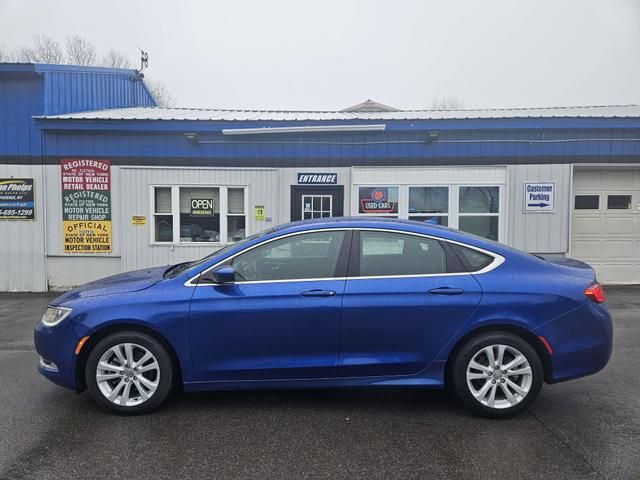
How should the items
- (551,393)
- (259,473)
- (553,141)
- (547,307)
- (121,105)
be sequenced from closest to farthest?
(259,473), (547,307), (551,393), (553,141), (121,105)

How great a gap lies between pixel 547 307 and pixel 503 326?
14.5 inches

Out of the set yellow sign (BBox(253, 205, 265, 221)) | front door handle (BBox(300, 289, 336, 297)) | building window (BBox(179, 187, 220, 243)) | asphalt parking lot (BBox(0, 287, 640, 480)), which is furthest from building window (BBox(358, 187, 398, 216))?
front door handle (BBox(300, 289, 336, 297))

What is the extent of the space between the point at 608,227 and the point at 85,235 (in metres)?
11.1

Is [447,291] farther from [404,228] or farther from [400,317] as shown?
[404,228]

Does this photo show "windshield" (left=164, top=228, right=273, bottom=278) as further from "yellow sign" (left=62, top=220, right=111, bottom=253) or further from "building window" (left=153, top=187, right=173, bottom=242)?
"yellow sign" (left=62, top=220, right=111, bottom=253)

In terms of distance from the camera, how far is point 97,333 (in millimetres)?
Answer: 3809

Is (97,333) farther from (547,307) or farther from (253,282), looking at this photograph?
(547,307)

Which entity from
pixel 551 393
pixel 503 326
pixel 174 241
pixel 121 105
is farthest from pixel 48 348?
pixel 121 105

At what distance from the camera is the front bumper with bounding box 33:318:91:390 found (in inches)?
149

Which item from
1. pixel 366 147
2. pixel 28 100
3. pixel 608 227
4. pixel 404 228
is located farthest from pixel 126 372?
pixel 608 227

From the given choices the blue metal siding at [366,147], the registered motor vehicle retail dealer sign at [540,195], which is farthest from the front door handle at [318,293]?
the registered motor vehicle retail dealer sign at [540,195]

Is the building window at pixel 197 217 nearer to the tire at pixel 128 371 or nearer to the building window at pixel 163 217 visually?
the building window at pixel 163 217

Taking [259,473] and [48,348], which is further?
[48,348]

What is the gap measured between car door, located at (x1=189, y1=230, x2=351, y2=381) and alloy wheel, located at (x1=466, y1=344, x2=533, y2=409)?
1.12 meters
